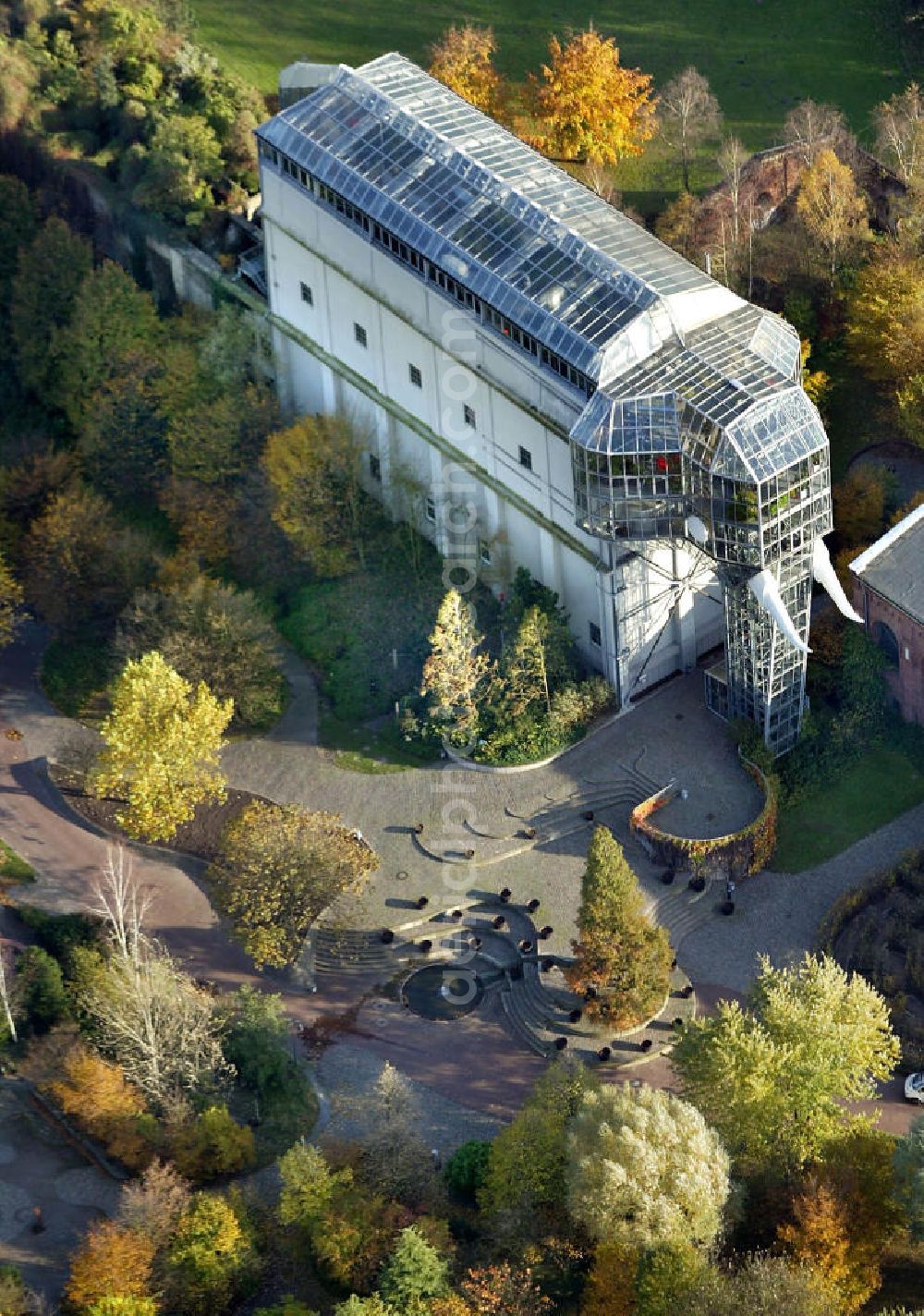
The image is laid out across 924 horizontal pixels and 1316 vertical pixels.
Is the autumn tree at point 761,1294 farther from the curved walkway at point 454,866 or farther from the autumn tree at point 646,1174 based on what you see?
the curved walkway at point 454,866

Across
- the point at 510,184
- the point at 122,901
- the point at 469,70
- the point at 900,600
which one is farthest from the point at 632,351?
the point at 122,901

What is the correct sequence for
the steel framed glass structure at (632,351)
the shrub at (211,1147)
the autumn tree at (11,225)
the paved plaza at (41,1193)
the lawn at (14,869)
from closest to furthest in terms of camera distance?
1. the paved plaza at (41,1193)
2. the shrub at (211,1147)
3. the steel framed glass structure at (632,351)
4. the lawn at (14,869)
5. the autumn tree at (11,225)

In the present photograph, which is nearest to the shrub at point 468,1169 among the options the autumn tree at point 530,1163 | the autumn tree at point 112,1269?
the autumn tree at point 530,1163

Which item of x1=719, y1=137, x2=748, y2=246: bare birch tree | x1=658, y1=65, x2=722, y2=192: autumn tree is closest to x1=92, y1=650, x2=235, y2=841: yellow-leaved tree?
x1=719, y1=137, x2=748, y2=246: bare birch tree

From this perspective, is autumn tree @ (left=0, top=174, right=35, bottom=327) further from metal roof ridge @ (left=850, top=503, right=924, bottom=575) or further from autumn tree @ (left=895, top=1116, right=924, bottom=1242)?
autumn tree @ (left=895, top=1116, right=924, bottom=1242)

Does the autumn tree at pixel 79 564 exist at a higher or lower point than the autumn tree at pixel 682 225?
lower

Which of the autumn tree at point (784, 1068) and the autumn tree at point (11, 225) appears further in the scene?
the autumn tree at point (11, 225)

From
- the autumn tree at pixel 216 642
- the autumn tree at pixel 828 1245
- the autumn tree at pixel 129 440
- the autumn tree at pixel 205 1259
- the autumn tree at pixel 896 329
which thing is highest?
the autumn tree at pixel 896 329

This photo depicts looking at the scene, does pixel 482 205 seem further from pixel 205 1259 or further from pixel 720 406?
Result: pixel 205 1259
